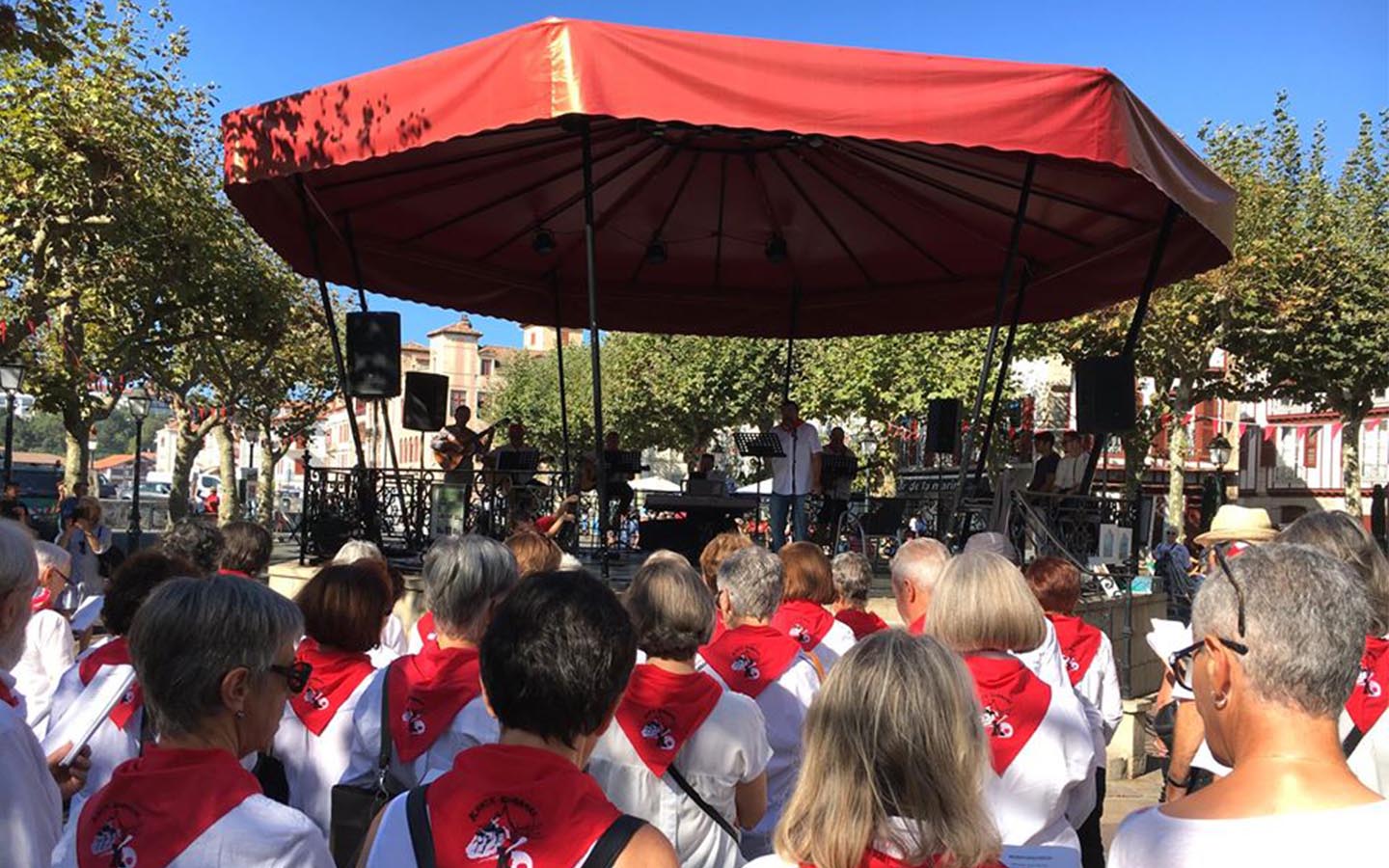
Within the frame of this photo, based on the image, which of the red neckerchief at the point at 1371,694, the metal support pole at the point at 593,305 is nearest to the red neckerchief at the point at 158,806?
the red neckerchief at the point at 1371,694

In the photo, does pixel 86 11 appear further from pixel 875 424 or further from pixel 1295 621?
pixel 875 424

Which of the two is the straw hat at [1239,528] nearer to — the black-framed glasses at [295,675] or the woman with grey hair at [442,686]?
the woman with grey hair at [442,686]

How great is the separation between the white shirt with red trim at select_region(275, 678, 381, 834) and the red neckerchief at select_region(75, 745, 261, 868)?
1209 mm

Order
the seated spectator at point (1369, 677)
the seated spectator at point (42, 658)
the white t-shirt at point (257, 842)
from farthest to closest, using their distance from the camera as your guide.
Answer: the seated spectator at point (42, 658), the seated spectator at point (1369, 677), the white t-shirt at point (257, 842)

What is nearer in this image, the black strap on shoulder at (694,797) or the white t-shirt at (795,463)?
the black strap on shoulder at (694,797)

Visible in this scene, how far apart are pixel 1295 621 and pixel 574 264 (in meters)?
11.0

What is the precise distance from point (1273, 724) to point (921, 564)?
8.20 ft

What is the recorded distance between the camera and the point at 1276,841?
5.74ft

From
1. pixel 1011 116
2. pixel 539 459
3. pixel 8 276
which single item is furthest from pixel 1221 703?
pixel 8 276

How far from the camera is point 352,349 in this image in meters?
10.2

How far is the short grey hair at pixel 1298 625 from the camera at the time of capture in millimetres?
1933

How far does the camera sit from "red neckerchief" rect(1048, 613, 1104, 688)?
4.44m

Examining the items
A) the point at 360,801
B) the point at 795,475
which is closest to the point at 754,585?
the point at 360,801

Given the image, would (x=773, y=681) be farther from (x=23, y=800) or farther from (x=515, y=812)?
(x=23, y=800)
